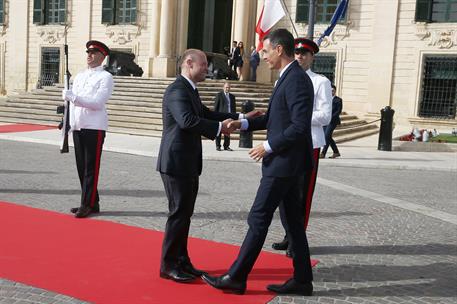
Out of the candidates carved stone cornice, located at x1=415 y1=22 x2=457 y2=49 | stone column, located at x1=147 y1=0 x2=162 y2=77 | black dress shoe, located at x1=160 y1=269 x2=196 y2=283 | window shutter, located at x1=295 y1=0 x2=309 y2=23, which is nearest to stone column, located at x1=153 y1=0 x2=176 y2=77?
stone column, located at x1=147 y1=0 x2=162 y2=77

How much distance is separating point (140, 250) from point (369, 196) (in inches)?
179

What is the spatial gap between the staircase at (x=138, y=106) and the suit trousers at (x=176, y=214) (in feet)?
41.0

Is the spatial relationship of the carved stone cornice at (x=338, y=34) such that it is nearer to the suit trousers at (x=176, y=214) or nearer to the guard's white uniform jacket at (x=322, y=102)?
the guard's white uniform jacket at (x=322, y=102)

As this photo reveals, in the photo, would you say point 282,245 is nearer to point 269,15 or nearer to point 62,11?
point 269,15

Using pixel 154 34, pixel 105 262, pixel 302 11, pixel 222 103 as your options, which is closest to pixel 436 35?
pixel 302 11

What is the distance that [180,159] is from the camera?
4.20m

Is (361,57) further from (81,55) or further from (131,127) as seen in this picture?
(81,55)

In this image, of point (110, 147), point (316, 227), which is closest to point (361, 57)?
point (110, 147)

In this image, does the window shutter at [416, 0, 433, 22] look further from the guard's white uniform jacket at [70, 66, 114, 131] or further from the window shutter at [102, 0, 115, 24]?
the guard's white uniform jacket at [70, 66, 114, 131]

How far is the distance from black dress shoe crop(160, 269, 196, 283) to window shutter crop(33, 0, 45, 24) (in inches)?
1087

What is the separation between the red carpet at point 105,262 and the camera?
3.90 metres

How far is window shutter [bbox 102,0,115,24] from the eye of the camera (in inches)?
1058

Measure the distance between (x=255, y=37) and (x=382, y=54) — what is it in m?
5.97

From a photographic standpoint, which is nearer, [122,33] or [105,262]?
[105,262]
